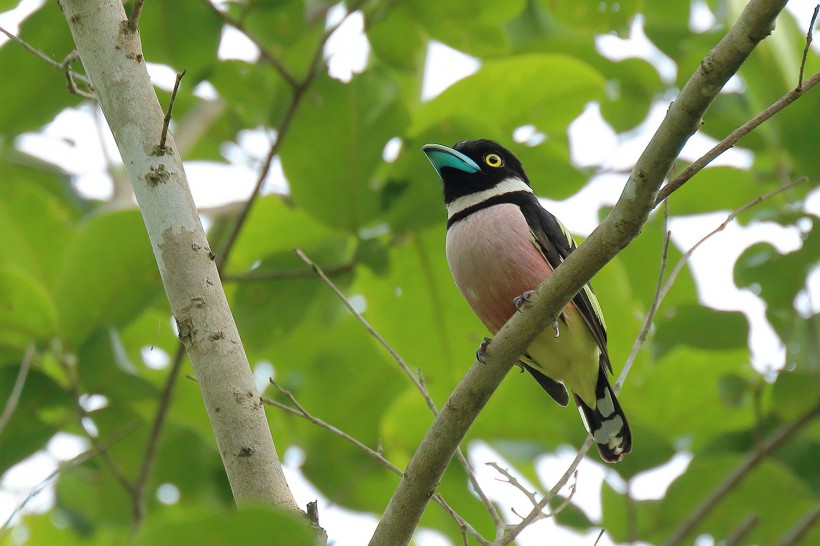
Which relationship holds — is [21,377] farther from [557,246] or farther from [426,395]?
[557,246]

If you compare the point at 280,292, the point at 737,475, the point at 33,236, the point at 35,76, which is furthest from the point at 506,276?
the point at 33,236

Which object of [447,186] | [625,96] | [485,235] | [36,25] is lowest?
[485,235]

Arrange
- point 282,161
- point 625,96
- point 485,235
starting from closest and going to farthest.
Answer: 1. point 485,235
2. point 282,161
3. point 625,96

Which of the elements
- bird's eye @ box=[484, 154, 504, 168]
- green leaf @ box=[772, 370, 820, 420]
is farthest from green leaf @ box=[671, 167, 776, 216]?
bird's eye @ box=[484, 154, 504, 168]

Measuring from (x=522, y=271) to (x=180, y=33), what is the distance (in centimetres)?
242

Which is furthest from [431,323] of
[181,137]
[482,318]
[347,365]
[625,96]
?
[181,137]

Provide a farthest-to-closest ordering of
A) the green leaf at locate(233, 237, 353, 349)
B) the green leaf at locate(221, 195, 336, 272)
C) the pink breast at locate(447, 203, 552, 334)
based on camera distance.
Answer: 1. the green leaf at locate(221, 195, 336, 272)
2. the green leaf at locate(233, 237, 353, 349)
3. the pink breast at locate(447, 203, 552, 334)

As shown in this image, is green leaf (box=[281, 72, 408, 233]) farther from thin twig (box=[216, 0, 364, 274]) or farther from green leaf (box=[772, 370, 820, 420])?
green leaf (box=[772, 370, 820, 420])

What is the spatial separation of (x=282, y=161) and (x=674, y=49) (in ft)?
10.0

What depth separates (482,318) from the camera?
18.2 ft

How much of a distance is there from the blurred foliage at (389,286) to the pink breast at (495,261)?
1.58 feet

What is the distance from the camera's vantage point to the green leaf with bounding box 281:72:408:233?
5680mm

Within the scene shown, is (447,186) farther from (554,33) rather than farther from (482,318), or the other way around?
(554,33)

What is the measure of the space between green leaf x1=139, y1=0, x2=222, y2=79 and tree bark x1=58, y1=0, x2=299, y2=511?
2.10 metres
